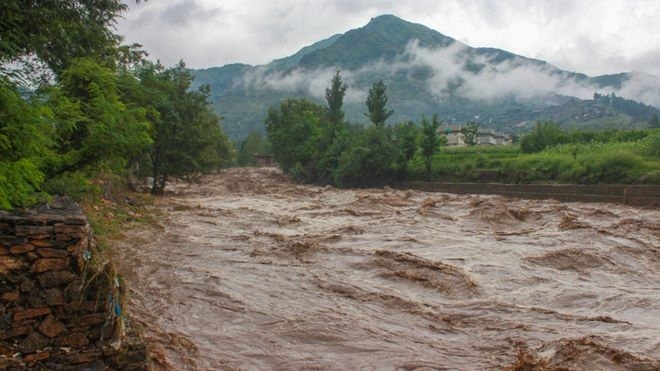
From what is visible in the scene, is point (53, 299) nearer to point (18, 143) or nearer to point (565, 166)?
point (18, 143)

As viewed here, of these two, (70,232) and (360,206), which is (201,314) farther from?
(360,206)

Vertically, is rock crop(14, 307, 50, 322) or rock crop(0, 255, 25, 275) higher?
rock crop(0, 255, 25, 275)

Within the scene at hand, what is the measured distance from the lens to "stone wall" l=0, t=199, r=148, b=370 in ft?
16.4

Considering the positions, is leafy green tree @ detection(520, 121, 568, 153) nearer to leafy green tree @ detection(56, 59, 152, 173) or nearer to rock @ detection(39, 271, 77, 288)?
leafy green tree @ detection(56, 59, 152, 173)

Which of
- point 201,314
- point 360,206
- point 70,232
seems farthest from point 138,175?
point 70,232

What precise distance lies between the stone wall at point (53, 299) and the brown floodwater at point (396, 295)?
1.39 metres

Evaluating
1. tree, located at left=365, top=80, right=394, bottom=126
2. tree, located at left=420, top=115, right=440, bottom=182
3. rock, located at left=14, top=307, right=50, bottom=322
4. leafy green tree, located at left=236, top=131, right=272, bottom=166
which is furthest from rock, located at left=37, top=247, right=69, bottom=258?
leafy green tree, located at left=236, top=131, right=272, bottom=166

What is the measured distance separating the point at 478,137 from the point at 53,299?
97.9 m

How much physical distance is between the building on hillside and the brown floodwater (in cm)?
7114

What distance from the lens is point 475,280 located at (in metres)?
11.5

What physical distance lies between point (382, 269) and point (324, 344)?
5.04m

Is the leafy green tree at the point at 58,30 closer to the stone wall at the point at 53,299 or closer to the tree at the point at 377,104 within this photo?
the stone wall at the point at 53,299

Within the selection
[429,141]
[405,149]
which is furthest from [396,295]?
[405,149]

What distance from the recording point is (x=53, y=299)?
5148 mm
